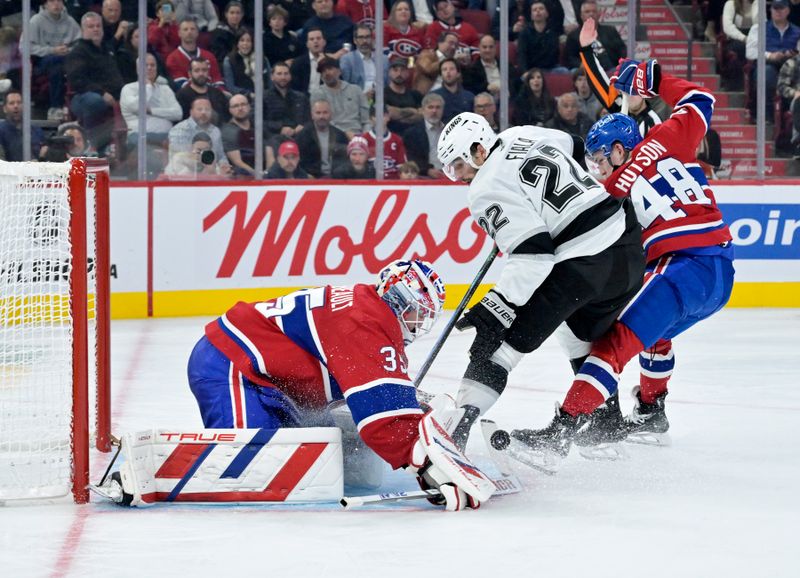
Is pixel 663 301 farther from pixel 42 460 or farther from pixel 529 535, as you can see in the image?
pixel 42 460

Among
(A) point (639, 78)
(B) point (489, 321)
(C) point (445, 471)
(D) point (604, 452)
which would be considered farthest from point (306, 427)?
(A) point (639, 78)

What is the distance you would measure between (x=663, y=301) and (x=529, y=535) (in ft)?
4.24

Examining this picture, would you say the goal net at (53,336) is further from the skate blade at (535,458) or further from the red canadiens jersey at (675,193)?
the red canadiens jersey at (675,193)

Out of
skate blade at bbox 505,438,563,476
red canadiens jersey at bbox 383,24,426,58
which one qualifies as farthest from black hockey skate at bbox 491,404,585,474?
red canadiens jersey at bbox 383,24,426,58

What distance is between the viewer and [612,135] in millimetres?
4348

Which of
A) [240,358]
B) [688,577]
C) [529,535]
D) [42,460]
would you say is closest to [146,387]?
[42,460]

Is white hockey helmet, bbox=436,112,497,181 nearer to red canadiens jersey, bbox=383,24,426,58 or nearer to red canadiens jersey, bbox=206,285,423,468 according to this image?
red canadiens jersey, bbox=206,285,423,468

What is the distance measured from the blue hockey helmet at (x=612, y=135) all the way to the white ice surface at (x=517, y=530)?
992 mm

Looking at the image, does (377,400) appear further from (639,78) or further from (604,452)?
(639,78)

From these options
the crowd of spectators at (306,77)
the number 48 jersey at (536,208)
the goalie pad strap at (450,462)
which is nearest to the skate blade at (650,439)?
the number 48 jersey at (536,208)

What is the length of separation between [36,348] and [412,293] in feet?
5.83

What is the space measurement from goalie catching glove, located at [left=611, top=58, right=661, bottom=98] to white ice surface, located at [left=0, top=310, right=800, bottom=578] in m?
1.19

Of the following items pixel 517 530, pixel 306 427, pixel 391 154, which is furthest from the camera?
pixel 391 154

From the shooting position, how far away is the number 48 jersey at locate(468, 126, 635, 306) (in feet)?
12.3
